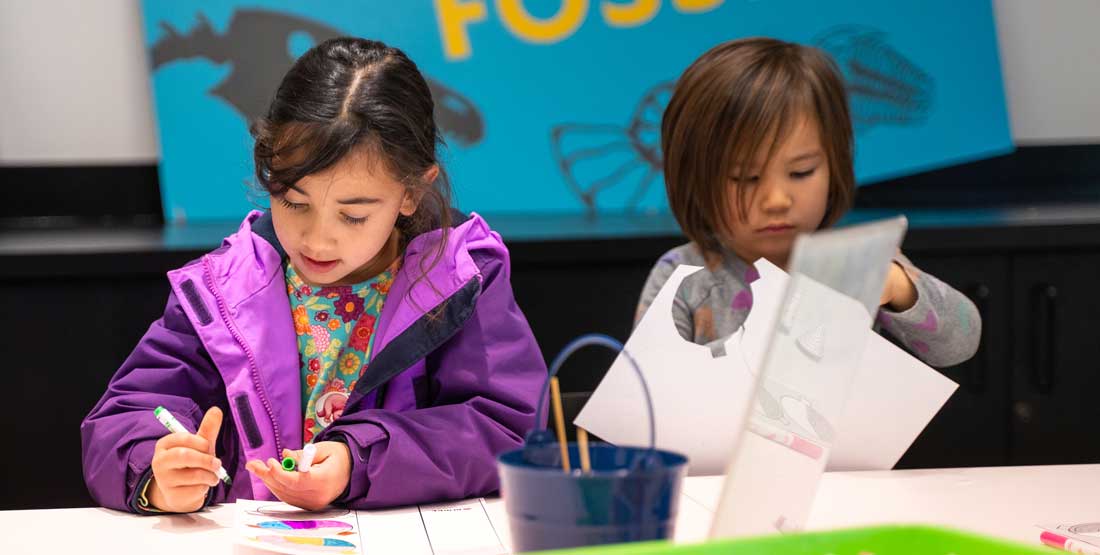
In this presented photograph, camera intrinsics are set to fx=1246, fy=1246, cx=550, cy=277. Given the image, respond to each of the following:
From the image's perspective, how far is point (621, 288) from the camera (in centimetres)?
198

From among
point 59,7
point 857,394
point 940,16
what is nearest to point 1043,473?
point 857,394

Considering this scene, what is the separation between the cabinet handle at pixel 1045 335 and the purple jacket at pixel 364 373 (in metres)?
1.15

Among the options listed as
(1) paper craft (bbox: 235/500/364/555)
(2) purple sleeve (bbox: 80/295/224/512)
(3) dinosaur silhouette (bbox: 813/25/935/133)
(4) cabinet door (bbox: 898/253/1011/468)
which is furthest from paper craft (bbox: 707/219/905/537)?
(3) dinosaur silhouette (bbox: 813/25/935/133)

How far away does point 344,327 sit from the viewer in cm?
136

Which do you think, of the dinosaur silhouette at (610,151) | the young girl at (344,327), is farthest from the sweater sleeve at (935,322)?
the dinosaur silhouette at (610,151)

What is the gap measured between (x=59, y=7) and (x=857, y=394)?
1823mm

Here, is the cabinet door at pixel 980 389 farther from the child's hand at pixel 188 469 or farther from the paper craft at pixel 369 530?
the child's hand at pixel 188 469

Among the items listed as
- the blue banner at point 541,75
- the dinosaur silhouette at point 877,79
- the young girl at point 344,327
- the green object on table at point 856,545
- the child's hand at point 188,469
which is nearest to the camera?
the green object on table at point 856,545

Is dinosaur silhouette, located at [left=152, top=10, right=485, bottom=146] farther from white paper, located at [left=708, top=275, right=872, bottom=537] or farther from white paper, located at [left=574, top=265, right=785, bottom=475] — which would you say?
white paper, located at [left=708, top=275, right=872, bottom=537]

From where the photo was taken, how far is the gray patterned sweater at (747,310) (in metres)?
→ 1.37

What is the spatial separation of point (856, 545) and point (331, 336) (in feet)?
2.50

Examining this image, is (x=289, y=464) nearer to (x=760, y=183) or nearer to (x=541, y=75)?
(x=760, y=183)

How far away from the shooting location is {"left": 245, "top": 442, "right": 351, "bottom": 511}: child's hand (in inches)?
39.7

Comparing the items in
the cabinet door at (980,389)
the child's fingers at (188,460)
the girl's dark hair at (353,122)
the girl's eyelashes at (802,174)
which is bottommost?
the cabinet door at (980,389)
